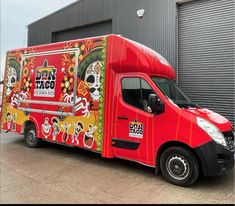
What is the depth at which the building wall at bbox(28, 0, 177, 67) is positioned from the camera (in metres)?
9.95

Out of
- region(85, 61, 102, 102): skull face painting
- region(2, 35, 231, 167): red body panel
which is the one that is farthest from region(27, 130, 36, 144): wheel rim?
region(85, 61, 102, 102): skull face painting

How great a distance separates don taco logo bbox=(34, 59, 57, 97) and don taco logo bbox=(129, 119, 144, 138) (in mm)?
2750

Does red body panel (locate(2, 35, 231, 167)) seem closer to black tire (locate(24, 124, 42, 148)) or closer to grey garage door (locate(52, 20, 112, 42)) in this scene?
black tire (locate(24, 124, 42, 148))

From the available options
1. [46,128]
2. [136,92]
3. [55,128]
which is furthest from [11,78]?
[136,92]

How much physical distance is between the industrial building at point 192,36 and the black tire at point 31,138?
583 cm

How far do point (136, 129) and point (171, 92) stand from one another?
1.16 metres

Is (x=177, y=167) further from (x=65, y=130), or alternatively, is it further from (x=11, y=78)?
(x=11, y=78)

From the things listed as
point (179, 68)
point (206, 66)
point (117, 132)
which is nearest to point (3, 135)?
point (117, 132)

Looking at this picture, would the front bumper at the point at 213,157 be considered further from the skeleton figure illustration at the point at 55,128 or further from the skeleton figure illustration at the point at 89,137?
the skeleton figure illustration at the point at 55,128

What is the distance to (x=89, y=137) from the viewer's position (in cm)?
604

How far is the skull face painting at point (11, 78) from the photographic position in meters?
8.19

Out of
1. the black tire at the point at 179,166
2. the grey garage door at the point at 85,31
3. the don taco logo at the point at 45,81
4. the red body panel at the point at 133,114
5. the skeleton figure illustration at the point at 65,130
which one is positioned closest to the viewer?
the black tire at the point at 179,166

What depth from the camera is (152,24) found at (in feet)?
34.0

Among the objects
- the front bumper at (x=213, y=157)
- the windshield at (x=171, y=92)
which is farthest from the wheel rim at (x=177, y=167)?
the windshield at (x=171, y=92)
